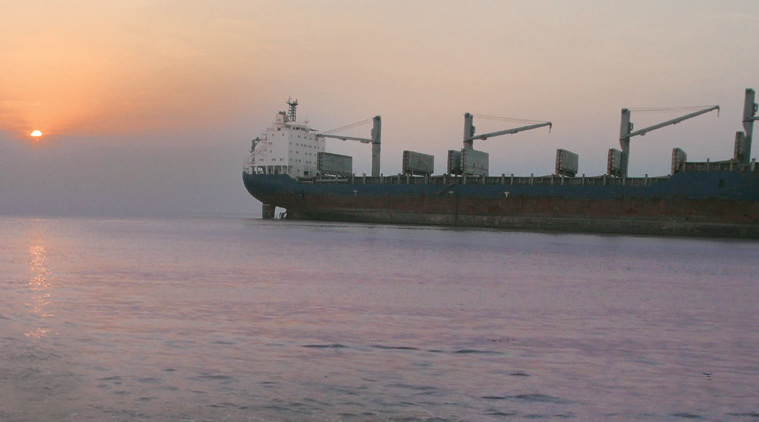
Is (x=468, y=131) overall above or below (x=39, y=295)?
above

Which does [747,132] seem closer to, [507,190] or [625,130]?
[625,130]

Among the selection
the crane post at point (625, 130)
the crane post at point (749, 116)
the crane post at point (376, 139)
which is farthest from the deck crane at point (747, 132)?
the crane post at point (376, 139)

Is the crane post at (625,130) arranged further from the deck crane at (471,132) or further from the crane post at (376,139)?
the crane post at (376,139)

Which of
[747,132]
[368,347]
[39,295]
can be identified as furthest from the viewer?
[747,132]

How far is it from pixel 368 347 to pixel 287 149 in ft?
190

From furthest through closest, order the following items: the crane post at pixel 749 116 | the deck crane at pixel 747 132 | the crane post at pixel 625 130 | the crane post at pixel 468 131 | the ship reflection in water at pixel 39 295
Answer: the crane post at pixel 468 131 → the crane post at pixel 625 130 → the crane post at pixel 749 116 → the deck crane at pixel 747 132 → the ship reflection in water at pixel 39 295

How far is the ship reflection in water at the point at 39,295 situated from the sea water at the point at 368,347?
0.17ft

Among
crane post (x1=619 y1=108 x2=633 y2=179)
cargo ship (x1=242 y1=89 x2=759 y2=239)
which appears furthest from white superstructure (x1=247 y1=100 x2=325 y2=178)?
crane post (x1=619 y1=108 x2=633 y2=179)

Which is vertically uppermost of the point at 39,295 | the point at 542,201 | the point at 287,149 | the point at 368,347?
the point at 287,149

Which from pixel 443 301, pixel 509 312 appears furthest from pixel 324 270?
pixel 509 312

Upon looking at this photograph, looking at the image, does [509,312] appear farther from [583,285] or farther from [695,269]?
[695,269]

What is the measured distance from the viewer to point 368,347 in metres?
7.74

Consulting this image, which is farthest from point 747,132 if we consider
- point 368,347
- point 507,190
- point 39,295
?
point 39,295

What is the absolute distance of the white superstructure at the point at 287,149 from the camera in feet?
211
